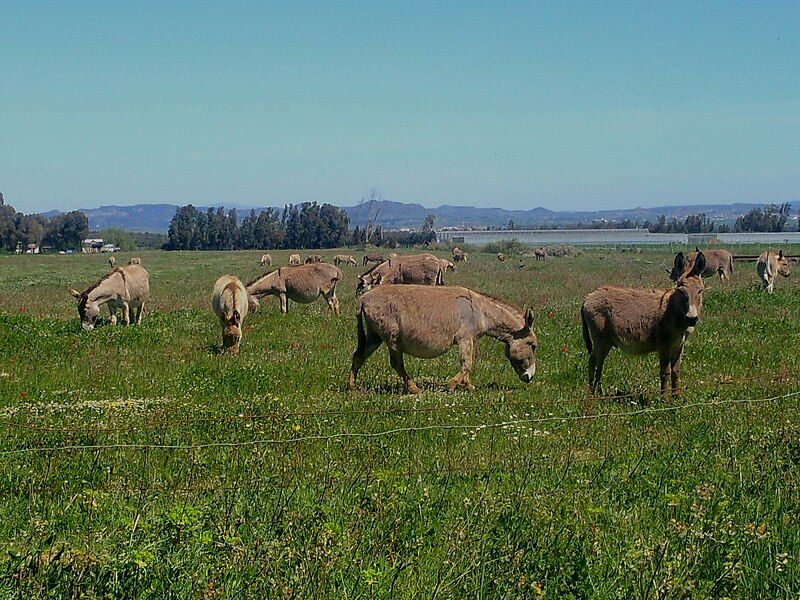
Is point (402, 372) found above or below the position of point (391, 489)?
below

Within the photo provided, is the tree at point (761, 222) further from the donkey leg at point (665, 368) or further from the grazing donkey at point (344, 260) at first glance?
the donkey leg at point (665, 368)

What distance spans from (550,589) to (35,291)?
38.1 meters

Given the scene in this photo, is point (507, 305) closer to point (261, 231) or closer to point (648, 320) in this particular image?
point (648, 320)

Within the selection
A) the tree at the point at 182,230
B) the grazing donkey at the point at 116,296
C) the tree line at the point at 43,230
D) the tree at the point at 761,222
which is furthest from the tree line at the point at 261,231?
the grazing donkey at the point at 116,296

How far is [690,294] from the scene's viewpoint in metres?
12.5

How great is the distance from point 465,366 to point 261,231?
14040cm

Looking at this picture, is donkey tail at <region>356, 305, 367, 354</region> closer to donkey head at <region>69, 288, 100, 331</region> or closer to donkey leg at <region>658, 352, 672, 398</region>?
donkey leg at <region>658, 352, 672, 398</region>

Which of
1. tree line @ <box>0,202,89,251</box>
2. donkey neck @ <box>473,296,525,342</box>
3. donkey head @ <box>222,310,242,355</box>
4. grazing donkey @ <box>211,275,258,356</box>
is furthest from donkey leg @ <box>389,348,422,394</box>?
tree line @ <box>0,202,89,251</box>

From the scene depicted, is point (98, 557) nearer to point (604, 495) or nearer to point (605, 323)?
point (604, 495)

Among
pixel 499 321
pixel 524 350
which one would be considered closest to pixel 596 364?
pixel 524 350

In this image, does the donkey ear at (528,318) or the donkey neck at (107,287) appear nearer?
the donkey ear at (528,318)

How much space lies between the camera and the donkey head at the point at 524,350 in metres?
14.5

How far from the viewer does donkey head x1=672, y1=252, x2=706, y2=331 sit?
12.4 meters

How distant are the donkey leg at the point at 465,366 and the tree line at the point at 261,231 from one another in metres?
132
